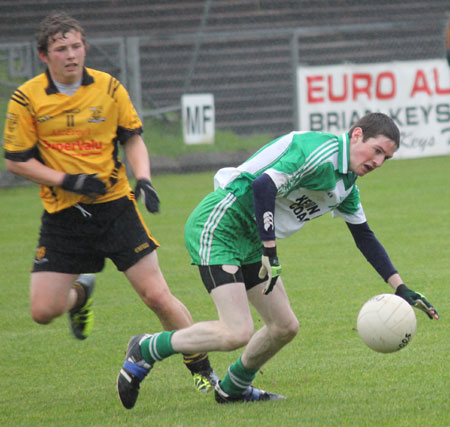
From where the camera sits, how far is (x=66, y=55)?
5.07 m

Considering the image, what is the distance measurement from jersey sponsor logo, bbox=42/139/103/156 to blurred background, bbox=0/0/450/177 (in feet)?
40.4

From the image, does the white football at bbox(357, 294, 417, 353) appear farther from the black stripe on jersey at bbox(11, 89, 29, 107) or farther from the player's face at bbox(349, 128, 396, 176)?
the black stripe on jersey at bbox(11, 89, 29, 107)

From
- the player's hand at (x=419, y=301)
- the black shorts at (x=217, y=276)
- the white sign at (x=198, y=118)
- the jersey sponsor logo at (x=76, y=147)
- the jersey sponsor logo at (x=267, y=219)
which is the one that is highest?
the jersey sponsor logo at (x=76, y=147)

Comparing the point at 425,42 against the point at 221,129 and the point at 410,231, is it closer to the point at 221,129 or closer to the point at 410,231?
the point at 221,129

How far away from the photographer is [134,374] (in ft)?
15.8

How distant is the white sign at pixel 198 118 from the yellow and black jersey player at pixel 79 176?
11.3 m

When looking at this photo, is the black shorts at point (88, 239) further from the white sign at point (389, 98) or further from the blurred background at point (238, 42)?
the blurred background at point (238, 42)

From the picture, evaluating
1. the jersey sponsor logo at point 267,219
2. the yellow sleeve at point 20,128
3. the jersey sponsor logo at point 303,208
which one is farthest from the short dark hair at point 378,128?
the yellow sleeve at point 20,128

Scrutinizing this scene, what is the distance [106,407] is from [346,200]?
1806 millimetres

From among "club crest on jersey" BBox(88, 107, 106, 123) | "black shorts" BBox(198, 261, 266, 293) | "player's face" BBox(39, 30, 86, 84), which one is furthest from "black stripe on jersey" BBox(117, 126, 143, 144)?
"black shorts" BBox(198, 261, 266, 293)

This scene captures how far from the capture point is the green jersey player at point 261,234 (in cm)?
456

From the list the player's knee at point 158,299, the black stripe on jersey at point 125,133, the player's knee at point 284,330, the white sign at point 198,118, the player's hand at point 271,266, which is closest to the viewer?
the player's hand at point 271,266

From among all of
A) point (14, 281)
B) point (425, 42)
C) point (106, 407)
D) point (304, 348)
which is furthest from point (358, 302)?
point (425, 42)

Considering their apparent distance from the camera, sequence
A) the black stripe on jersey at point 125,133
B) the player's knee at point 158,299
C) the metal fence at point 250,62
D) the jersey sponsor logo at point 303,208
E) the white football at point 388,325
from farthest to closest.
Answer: the metal fence at point 250,62, the black stripe on jersey at point 125,133, the player's knee at point 158,299, the jersey sponsor logo at point 303,208, the white football at point 388,325
